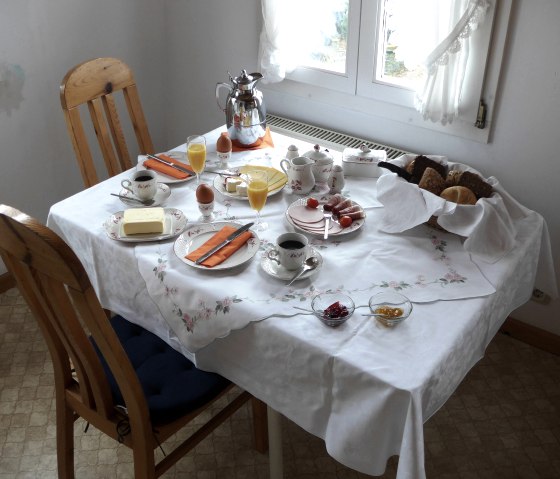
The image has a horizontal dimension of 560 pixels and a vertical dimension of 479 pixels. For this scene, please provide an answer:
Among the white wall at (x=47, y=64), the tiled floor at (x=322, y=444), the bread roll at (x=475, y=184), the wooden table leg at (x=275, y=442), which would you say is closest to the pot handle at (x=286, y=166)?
the bread roll at (x=475, y=184)

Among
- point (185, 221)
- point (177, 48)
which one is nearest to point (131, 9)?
point (177, 48)

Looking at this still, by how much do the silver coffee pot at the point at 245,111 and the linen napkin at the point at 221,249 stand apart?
53cm

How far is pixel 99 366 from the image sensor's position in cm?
140

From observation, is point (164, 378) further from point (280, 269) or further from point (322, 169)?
point (322, 169)

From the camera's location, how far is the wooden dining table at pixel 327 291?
1.23m

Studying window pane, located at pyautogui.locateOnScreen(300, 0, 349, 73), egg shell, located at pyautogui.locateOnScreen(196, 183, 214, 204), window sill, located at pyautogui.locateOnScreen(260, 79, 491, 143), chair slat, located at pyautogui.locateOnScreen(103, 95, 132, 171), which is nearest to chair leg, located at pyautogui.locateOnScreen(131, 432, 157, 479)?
egg shell, located at pyautogui.locateOnScreen(196, 183, 214, 204)

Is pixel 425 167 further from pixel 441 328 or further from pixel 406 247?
pixel 441 328

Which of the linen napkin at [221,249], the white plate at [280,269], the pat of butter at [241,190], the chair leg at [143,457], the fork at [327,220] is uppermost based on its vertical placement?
the pat of butter at [241,190]

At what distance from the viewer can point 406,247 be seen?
158 centimetres

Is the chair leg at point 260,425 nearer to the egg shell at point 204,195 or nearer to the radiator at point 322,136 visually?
the egg shell at point 204,195

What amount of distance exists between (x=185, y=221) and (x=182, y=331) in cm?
35

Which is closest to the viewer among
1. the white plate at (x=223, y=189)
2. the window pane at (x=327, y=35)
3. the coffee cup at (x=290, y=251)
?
the coffee cup at (x=290, y=251)

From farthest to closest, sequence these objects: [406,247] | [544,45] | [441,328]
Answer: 1. [544,45]
2. [406,247]
3. [441,328]

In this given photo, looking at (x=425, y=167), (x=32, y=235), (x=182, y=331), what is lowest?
(x=182, y=331)
